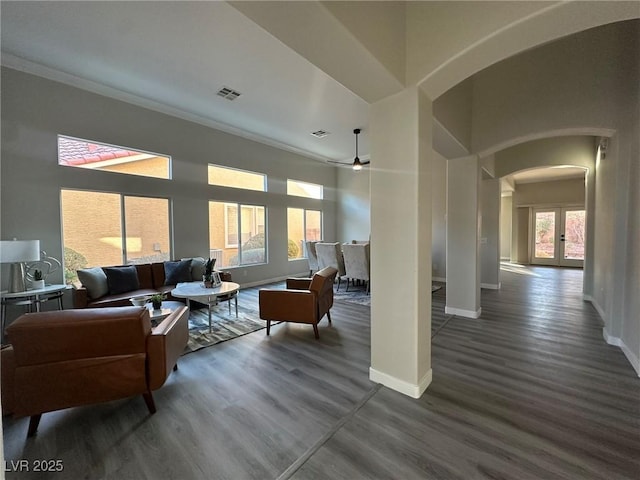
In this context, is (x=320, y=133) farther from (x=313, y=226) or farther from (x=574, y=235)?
(x=574, y=235)

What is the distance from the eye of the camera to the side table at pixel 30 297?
3.38 meters

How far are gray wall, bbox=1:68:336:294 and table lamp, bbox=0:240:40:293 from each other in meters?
0.36

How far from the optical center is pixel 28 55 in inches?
140

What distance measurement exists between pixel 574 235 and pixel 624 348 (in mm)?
8636

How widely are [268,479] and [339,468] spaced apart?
1.35ft

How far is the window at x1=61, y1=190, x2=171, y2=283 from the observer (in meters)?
4.25

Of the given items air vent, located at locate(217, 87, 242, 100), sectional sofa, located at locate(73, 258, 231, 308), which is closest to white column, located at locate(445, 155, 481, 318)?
air vent, located at locate(217, 87, 242, 100)

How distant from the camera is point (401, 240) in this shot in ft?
7.59

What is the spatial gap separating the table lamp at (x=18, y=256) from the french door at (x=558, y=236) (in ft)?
44.1

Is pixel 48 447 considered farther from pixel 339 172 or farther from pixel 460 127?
pixel 339 172

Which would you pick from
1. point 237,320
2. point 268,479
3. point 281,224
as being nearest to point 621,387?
point 268,479

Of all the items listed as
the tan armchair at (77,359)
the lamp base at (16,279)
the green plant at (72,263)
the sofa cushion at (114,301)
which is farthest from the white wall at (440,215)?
the lamp base at (16,279)

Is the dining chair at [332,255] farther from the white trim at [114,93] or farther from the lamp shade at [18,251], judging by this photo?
the lamp shade at [18,251]

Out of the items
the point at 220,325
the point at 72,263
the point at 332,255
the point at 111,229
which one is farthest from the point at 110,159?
the point at 332,255
